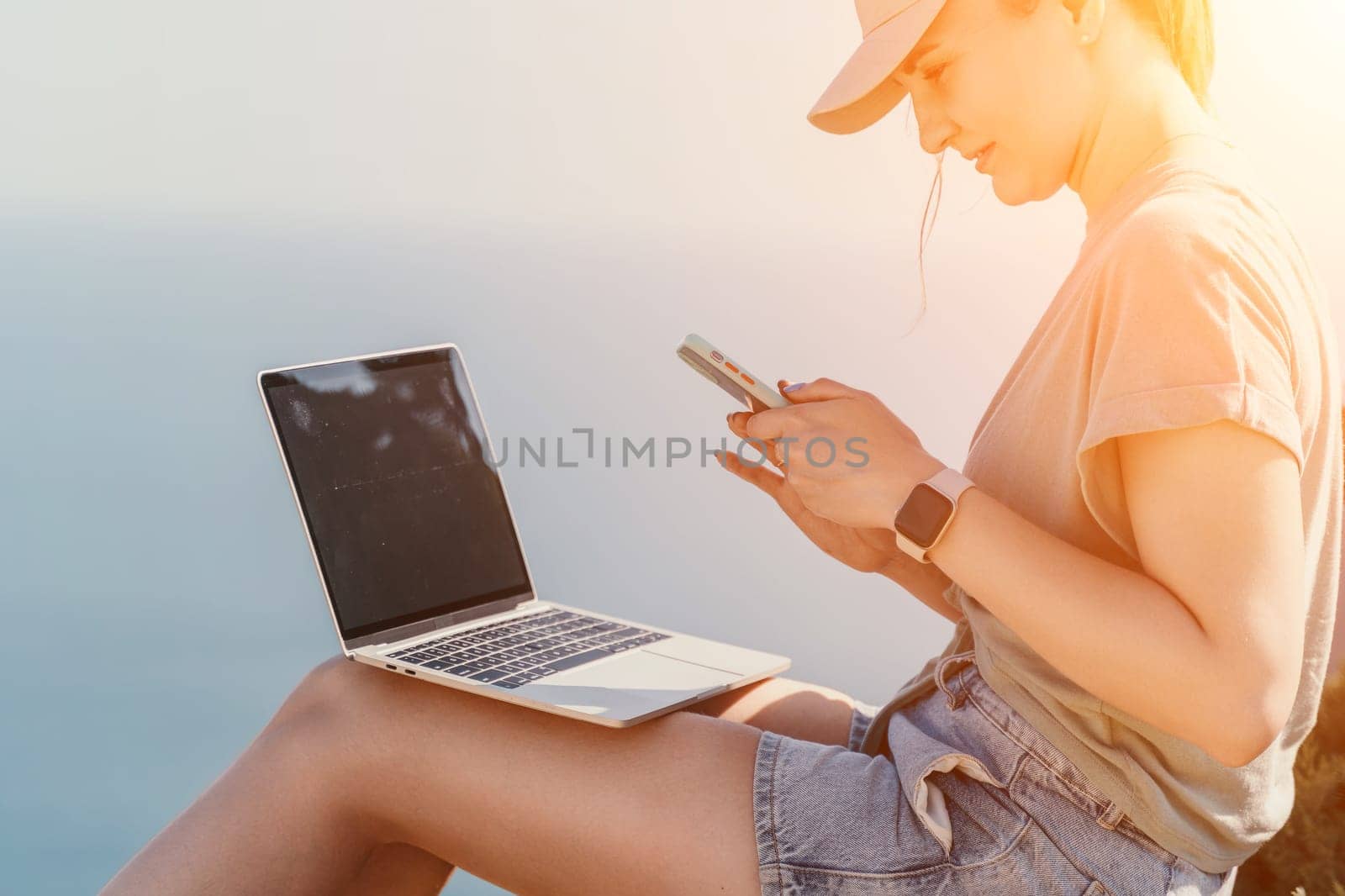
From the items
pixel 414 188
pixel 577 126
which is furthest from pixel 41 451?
pixel 577 126

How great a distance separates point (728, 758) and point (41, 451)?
1.99 metres

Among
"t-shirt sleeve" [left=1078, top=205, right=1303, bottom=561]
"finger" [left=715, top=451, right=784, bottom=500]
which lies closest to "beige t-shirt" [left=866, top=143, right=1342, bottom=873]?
"t-shirt sleeve" [left=1078, top=205, right=1303, bottom=561]

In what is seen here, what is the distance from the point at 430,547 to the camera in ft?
4.29

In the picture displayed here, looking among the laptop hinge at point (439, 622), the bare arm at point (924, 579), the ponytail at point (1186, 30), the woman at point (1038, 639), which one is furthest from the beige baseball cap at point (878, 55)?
the laptop hinge at point (439, 622)

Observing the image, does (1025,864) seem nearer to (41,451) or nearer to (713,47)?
(713,47)

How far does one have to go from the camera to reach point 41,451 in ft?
7.92

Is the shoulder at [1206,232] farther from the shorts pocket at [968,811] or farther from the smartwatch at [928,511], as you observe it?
the shorts pocket at [968,811]

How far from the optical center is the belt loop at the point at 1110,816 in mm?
841

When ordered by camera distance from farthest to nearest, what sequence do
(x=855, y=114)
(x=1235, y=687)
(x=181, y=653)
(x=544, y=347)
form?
(x=544, y=347) → (x=181, y=653) → (x=855, y=114) → (x=1235, y=687)

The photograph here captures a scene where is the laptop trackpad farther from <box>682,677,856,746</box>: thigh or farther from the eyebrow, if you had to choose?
the eyebrow

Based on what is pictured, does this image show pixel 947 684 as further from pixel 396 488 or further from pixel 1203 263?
pixel 396 488

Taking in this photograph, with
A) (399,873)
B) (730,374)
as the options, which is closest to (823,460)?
(730,374)

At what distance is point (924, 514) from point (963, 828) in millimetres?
238

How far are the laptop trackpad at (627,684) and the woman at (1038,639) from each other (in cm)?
2
